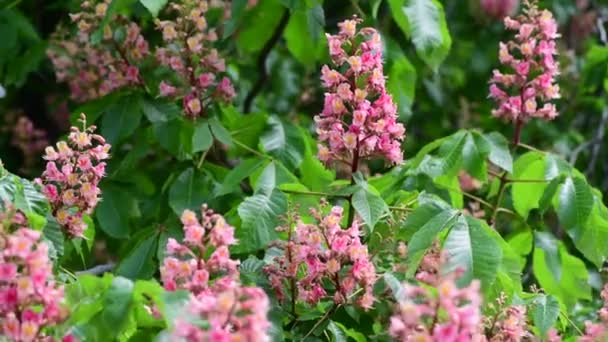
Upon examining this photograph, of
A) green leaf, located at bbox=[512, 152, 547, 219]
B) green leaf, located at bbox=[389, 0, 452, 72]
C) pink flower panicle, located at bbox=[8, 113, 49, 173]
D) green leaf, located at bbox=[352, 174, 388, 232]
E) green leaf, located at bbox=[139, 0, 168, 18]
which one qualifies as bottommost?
pink flower panicle, located at bbox=[8, 113, 49, 173]

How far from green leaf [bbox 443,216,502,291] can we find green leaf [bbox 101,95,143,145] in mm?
1427

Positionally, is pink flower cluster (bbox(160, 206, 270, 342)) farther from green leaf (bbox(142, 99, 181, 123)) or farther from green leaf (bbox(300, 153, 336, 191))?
green leaf (bbox(142, 99, 181, 123))

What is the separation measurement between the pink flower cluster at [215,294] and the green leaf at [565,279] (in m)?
1.52

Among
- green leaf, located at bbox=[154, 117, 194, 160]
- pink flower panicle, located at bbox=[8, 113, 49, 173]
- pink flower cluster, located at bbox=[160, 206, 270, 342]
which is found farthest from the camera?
pink flower panicle, located at bbox=[8, 113, 49, 173]

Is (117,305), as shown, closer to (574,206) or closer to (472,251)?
(472,251)

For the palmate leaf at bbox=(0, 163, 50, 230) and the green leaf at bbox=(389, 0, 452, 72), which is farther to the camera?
the green leaf at bbox=(389, 0, 452, 72)

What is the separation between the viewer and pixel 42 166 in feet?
17.6

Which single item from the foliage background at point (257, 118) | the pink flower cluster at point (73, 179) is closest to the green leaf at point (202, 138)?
the foliage background at point (257, 118)

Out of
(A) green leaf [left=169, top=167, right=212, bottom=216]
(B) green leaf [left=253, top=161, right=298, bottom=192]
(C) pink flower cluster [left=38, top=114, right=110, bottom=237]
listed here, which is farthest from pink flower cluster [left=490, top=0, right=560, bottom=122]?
(C) pink flower cluster [left=38, top=114, right=110, bottom=237]

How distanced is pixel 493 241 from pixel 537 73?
114 centimetres

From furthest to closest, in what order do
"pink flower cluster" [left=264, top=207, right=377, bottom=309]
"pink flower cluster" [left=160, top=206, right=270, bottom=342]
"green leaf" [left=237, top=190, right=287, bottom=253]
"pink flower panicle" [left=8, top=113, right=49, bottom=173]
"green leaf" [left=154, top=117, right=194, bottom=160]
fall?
1. "pink flower panicle" [left=8, top=113, right=49, bottom=173]
2. "green leaf" [left=154, top=117, right=194, bottom=160]
3. "green leaf" [left=237, top=190, right=287, bottom=253]
4. "pink flower cluster" [left=264, top=207, right=377, bottom=309]
5. "pink flower cluster" [left=160, top=206, right=270, bottom=342]

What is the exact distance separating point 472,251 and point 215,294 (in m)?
0.78

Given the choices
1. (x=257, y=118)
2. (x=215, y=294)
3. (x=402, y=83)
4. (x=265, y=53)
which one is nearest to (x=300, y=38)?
(x=265, y=53)

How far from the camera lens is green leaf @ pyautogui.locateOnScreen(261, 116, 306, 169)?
3689 mm
